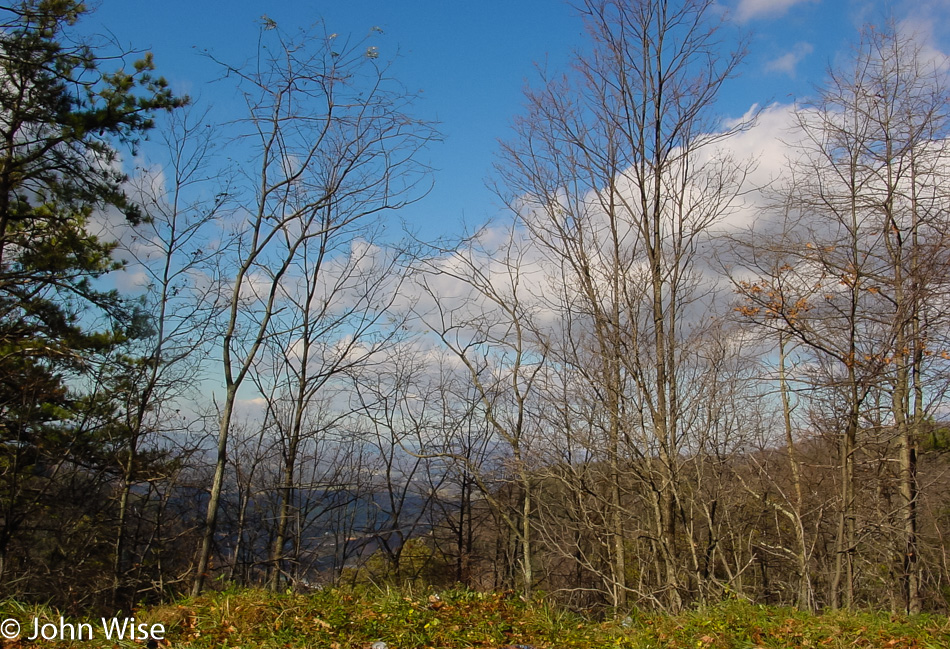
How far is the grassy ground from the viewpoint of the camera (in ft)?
12.6

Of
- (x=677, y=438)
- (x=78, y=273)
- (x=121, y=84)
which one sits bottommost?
(x=677, y=438)

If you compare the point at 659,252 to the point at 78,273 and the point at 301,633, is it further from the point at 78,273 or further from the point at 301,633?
the point at 78,273

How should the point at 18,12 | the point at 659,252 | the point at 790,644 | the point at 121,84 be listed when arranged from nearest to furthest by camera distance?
the point at 790,644 < the point at 18,12 < the point at 659,252 < the point at 121,84

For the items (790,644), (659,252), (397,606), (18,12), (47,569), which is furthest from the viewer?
(47,569)

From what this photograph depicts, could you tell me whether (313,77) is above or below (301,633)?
above

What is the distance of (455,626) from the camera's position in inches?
165

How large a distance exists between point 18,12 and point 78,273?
354cm

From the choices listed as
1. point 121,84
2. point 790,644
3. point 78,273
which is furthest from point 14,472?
point 790,644

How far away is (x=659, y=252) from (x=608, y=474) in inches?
116

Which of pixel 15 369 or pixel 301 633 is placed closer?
pixel 301 633

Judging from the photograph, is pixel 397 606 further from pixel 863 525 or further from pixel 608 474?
pixel 863 525

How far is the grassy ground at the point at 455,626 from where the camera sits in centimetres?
385

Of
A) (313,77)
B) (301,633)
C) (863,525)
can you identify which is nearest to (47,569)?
(301,633)

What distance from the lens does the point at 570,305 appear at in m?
7.50
